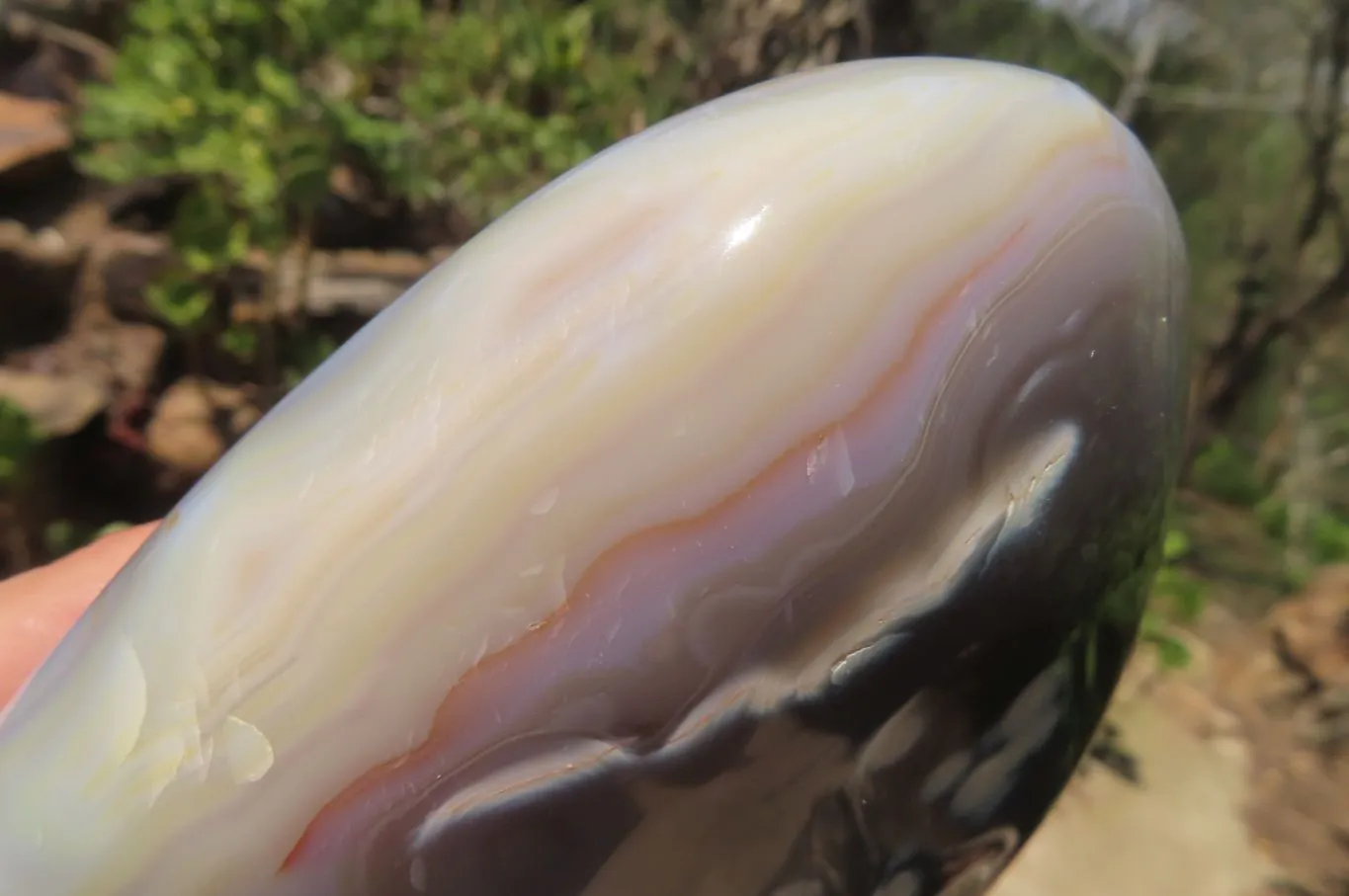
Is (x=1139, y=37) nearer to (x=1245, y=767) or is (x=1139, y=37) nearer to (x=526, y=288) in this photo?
(x=1245, y=767)

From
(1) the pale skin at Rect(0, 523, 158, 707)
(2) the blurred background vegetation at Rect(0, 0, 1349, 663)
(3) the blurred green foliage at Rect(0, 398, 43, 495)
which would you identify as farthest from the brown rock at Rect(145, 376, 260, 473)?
(1) the pale skin at Rect(0, 523, 158, 707)

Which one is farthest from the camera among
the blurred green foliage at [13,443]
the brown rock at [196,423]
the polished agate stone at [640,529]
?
the brown rock at [196,423]

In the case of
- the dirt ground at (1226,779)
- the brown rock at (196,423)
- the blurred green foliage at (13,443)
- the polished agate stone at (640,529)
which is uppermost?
the polished agate stone at (640,529)

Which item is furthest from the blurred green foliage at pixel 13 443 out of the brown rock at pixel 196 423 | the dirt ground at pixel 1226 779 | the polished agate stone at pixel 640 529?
the dirt ground at pixel 1226 779

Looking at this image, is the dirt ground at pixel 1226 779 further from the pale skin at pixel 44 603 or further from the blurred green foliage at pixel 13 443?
the blurred green foliage at pixel 13 443

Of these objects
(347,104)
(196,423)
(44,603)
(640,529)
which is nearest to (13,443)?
(196,423)

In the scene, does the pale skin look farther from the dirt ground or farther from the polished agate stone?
the dirt ground
